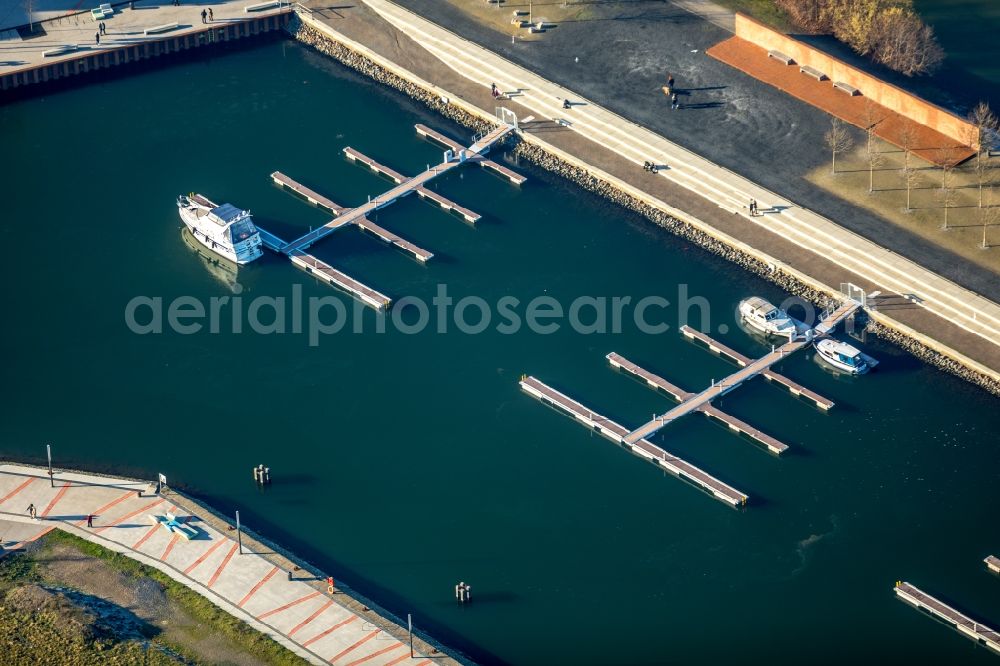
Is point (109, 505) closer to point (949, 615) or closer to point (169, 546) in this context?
point (169, 546)

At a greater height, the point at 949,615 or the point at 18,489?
the point at 949,615

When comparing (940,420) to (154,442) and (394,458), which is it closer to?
(394,458)

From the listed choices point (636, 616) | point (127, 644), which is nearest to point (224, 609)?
point (127, 644)

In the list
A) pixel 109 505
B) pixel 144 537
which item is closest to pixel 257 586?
pixel 144 537

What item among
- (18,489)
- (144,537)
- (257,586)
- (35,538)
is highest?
(18,489)

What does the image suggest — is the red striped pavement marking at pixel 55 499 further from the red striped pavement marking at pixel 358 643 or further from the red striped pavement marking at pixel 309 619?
the red striped pavement marking at pixel 358 643

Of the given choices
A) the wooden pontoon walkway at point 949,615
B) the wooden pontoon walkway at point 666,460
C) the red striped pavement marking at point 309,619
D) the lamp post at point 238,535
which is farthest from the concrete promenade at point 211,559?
the wooden pontoon walkway at point 949,615

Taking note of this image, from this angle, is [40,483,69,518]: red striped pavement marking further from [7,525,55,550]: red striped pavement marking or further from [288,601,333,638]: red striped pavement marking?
[288,601,333,638]: red striped pavement marking
